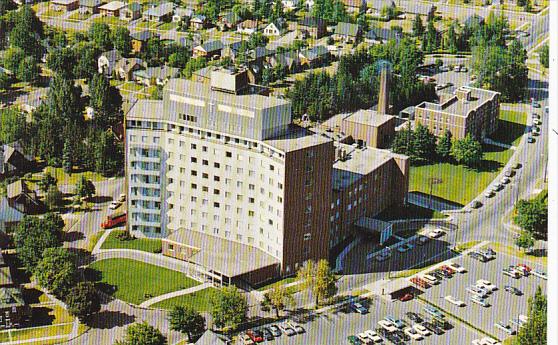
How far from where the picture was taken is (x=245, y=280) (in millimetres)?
24516

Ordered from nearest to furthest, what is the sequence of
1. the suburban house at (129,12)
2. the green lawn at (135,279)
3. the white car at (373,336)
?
the white car at (373,336)
the green lawn at (135,279)
the suburban house at (129,12)

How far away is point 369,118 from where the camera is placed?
116ft

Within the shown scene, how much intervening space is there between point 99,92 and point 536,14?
35.8 meters

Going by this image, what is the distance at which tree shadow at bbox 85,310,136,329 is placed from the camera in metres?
22.4

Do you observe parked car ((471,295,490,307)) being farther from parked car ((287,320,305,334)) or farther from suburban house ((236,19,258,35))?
suburban house ((236,19,258,35))

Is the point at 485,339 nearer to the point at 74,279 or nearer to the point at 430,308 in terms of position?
the point at 430,308

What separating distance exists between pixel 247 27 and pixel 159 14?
6.27 metres

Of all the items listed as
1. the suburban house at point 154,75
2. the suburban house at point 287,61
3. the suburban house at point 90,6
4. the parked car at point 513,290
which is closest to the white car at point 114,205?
the parked car at point 513,290

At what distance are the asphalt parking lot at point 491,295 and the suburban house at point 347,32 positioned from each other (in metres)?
28.0

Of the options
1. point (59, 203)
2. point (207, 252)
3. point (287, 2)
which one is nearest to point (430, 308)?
point (207, 252)

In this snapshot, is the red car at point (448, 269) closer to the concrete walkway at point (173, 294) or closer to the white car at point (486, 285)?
the white car at point (486, 285)

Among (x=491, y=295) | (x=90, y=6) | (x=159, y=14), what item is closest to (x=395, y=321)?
(x=491, y=295)

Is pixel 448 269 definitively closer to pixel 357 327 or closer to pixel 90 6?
pixel 357 327

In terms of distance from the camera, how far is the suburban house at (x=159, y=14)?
55.5m
